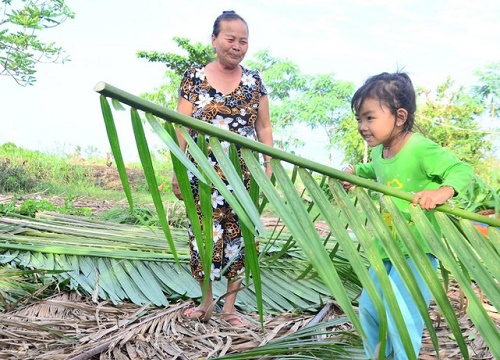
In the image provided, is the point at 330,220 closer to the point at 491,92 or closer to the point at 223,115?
the point at 223,115

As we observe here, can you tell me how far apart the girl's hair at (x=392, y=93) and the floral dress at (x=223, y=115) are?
Answer: 31.5 inches

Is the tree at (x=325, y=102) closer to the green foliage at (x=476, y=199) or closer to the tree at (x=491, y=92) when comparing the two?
the tree at (x=491, y=92)

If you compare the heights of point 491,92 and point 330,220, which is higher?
point 491,92

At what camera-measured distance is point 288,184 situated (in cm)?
100

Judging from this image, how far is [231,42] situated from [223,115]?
285mm

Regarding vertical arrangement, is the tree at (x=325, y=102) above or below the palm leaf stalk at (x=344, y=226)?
above

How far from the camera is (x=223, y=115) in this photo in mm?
2432

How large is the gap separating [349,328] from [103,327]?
35.3 inches

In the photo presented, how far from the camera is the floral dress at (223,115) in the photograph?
7.97ft

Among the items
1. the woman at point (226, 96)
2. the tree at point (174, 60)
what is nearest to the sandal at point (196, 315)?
the woman at point (226, 96)

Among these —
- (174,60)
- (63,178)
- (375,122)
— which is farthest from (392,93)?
(174,60)

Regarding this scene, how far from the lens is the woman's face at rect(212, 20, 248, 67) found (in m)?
2.39

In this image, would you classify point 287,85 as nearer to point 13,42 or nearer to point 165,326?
point 13,42

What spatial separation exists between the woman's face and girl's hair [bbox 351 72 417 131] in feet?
2.66
